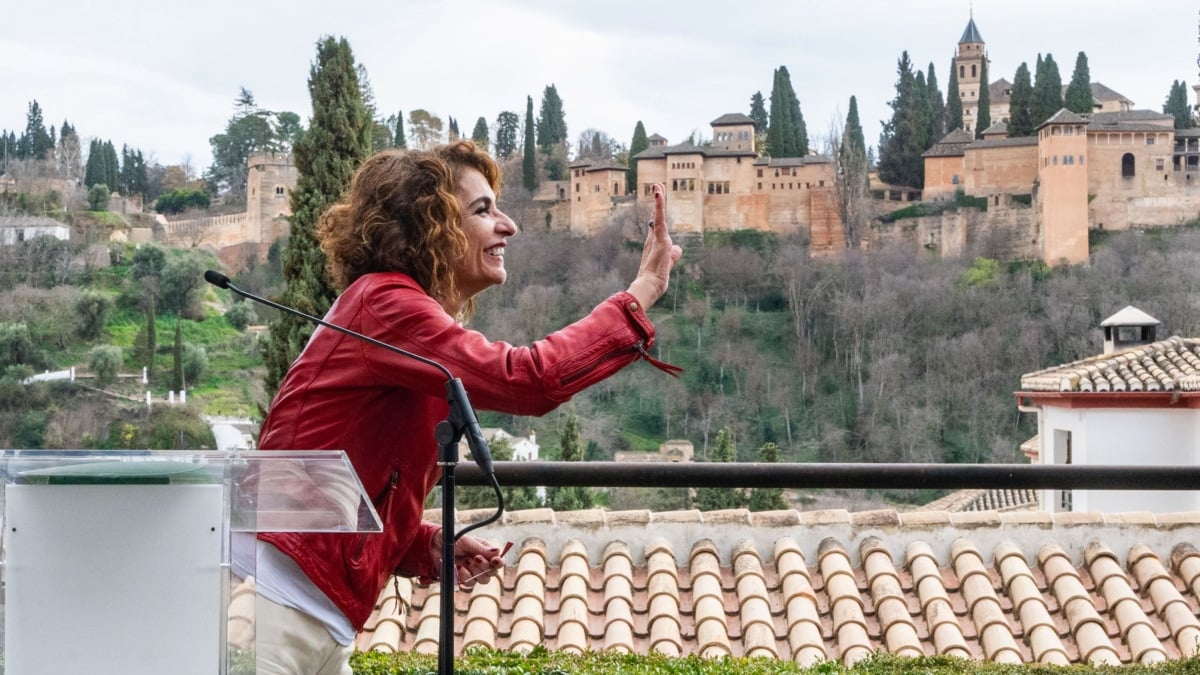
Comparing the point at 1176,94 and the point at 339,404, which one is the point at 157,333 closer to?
the point at 1176,94

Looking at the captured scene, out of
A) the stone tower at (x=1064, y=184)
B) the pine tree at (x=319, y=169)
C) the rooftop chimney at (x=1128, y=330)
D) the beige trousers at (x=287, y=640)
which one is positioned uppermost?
the stone tower at (x=1064, y=184)

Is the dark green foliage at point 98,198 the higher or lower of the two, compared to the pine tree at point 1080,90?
lower

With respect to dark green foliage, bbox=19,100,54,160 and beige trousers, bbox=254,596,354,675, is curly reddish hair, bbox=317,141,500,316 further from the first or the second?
dark green foliage, bbox=19,100,54,160

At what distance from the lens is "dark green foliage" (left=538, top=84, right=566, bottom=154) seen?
55.2 meters

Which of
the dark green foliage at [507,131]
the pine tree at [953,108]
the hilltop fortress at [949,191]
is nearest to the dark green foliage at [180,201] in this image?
Result: the hilltop fortress at [949,191]

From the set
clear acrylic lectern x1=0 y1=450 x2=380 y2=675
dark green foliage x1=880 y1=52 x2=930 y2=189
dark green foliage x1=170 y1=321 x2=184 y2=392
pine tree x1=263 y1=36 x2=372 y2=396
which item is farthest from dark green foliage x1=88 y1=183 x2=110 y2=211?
clear acrylic lectern x1=0 y1=450 x2=380 y2=675

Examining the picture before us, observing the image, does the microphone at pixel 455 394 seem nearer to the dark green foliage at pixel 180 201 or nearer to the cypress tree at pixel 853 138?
the cypress tree at pixel 853 138

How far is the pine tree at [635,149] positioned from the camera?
51281 mm

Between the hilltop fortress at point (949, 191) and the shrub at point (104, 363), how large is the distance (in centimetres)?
759

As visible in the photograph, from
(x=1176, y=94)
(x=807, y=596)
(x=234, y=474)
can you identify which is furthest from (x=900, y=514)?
(x=1176, y=94)

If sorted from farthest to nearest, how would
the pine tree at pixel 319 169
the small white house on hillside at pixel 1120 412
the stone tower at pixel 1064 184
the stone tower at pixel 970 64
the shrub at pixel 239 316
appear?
the stone tower at pixel 970 64, the stone tower at pixel 1064 184, the shrub at pixel 239 316, the small white house on hillside at pixel 1120 412, the pine tree at pixel 319 169

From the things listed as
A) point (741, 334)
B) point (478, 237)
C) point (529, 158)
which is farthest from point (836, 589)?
point (529, 158)

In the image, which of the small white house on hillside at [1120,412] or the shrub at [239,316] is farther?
the shrub at [239,316]

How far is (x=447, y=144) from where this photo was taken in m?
1.47
